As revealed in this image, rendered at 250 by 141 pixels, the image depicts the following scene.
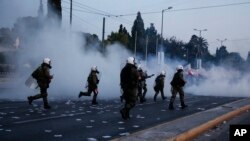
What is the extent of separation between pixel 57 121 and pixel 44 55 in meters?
18.1

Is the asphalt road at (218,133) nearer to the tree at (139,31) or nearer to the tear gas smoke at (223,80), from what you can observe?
the tear gas smoke at (223,80)

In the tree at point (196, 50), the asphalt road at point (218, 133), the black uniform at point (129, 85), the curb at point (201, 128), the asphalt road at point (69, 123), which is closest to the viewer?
the curb at point (201, 128)

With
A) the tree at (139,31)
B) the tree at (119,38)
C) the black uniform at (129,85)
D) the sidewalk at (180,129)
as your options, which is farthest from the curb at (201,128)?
the tree at (139,31)

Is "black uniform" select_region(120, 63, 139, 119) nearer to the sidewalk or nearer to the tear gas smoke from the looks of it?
the sidewalk

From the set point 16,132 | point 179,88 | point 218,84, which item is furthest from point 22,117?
point 218,84

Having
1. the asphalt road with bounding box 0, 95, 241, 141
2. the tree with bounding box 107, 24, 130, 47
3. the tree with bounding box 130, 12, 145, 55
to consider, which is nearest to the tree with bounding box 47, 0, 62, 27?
the asphalt road with bounding box 0, 95, 241, 141

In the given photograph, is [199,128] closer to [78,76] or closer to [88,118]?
[88,118]

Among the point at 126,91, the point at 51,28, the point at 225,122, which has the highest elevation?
the point at 51,28

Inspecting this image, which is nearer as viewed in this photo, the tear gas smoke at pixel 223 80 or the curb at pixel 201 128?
the curb at pixel 201 128

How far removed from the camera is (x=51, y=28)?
3238 cm

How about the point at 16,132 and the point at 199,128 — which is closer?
the point at 16,132

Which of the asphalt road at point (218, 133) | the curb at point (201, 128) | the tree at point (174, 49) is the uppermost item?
the tree at point (174, 49)

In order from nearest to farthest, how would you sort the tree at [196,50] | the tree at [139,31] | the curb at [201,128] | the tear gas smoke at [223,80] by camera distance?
the curb at [201,128] → the tear gas smoke at [223,80] → the tree at [139,31] → the tree at [196,50]

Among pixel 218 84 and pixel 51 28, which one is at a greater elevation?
pixel 51 28
